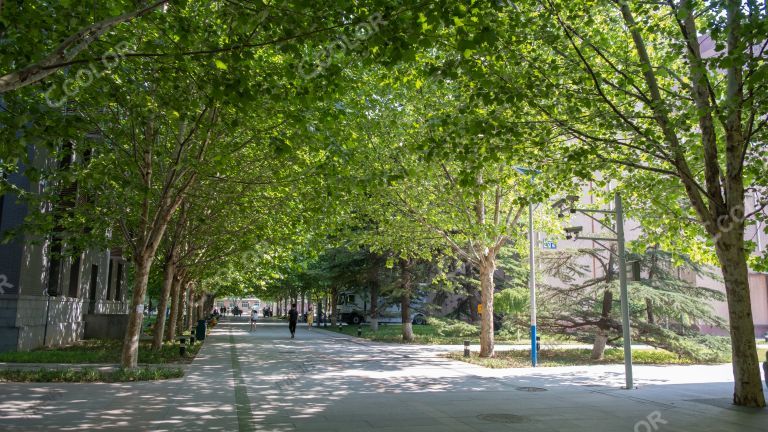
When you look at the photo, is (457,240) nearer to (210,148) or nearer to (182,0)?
(210,148)

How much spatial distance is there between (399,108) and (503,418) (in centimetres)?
1089

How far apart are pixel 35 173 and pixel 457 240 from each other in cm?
1437

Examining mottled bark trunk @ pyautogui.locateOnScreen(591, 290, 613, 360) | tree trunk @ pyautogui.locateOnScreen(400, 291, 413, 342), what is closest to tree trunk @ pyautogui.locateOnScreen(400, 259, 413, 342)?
tree trunk @ pyautogui.locateOnScreen(400, 291, 413, 342)

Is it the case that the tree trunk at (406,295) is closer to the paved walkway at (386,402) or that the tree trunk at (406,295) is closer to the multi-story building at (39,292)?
the paved walkway at (386,402)

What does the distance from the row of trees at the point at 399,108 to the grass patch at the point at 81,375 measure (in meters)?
0.81

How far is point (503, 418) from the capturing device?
853 cm

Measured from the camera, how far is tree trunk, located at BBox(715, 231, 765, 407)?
937cm

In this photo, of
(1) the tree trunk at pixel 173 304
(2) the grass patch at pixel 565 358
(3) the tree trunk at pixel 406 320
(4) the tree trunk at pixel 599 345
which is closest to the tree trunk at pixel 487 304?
(2) the grass patch at pixel 565 358

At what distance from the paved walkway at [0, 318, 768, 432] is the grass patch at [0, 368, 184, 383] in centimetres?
49

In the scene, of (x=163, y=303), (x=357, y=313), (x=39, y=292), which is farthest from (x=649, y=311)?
(x=357, y=313)

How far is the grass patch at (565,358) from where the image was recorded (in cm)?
1694

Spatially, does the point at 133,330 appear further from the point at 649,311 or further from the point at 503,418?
the point at 649,311

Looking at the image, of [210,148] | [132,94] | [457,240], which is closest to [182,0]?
[132,94]

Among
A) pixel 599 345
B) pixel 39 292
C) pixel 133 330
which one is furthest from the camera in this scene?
pixel 599 345
